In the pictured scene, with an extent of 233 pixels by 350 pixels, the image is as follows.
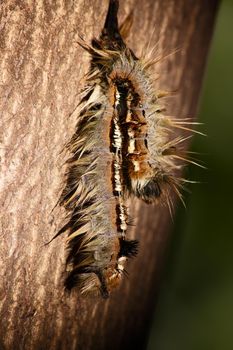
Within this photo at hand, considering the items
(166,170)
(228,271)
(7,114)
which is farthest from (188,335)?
(7,114)

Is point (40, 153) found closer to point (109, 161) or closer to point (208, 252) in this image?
point (109, 161)

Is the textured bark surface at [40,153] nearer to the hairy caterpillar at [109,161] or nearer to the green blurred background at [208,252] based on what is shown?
the hairy caterpillar at [109,161]

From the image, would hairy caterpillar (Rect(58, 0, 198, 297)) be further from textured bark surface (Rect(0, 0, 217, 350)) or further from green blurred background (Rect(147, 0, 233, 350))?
green blurred background (Rect(147, 0, 233, 350))

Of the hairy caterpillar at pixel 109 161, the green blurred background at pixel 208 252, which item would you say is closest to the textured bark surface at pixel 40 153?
the hairy caterpillar at pixel 109 161

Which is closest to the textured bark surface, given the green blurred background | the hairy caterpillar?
the hairy caterpillar

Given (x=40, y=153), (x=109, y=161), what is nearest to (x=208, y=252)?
(x=109, y=161)

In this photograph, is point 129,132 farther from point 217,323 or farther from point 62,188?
point 217,323
